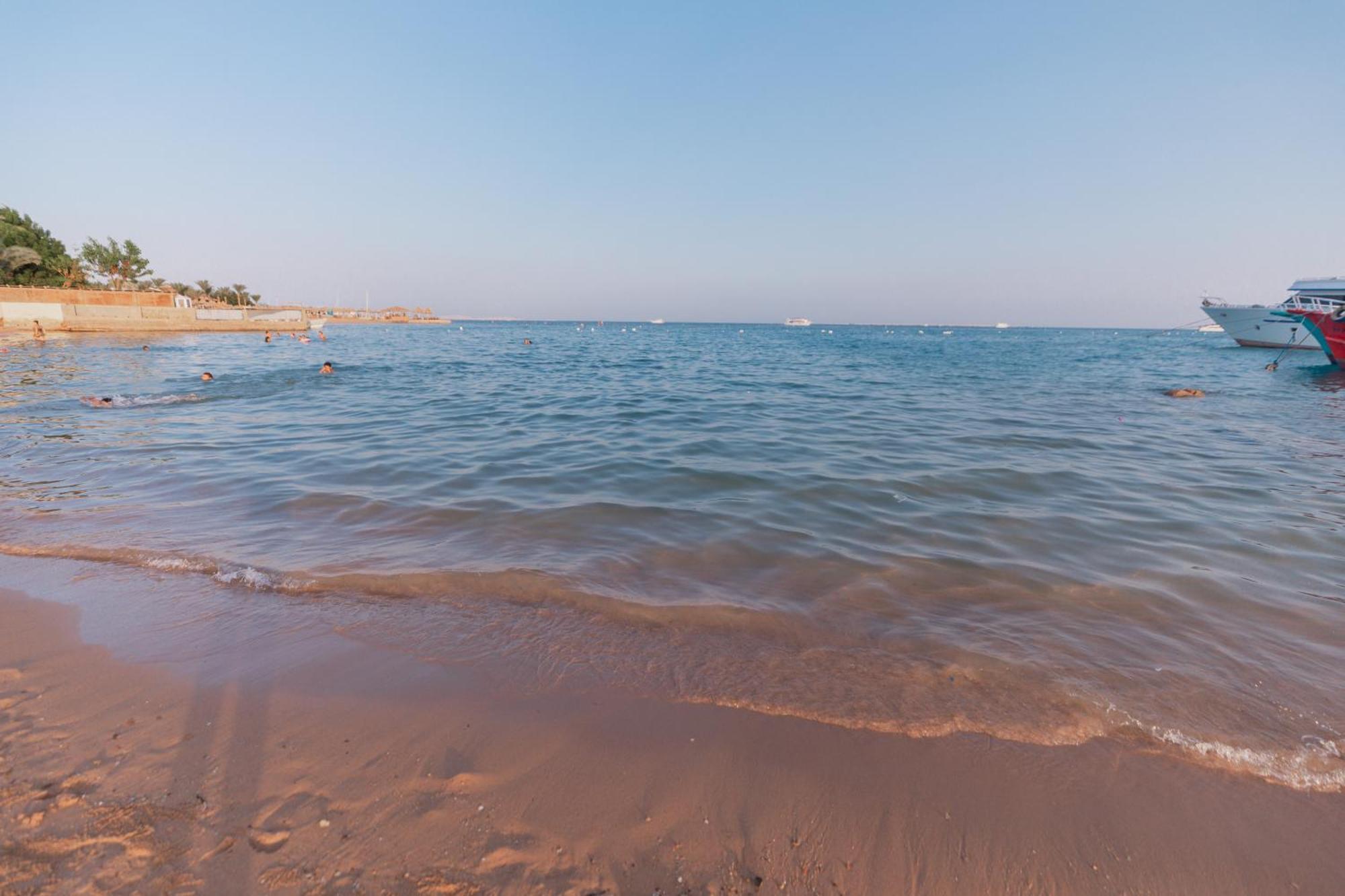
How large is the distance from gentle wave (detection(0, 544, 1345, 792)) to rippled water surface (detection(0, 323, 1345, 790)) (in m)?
0.02

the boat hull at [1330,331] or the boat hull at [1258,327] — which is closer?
the boat hull at [1330,331]

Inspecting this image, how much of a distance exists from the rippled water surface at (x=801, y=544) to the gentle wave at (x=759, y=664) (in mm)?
23

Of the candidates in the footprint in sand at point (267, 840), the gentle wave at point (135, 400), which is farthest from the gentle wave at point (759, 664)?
the gentle wave at point (135, 400)

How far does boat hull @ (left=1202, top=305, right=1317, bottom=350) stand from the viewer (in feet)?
137

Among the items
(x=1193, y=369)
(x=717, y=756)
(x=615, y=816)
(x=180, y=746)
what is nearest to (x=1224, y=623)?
(x=717, y=756)

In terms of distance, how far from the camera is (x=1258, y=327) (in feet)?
149

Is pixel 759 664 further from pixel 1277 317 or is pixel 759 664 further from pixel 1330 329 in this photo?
pixel 1277 317

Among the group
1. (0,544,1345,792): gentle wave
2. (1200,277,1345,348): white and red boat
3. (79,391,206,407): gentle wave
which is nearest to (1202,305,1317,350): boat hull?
(1200,277,1345,348): white and red boat

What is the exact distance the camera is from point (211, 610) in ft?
14.4

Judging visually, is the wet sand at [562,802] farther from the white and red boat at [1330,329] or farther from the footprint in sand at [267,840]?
the white and red boat at [1330,329]

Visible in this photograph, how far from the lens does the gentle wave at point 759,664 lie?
322 cm

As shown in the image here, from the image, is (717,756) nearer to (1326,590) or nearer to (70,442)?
(1326,590)

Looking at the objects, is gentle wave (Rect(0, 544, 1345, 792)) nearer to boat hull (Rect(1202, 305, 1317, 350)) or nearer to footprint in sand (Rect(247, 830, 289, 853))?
footprint in sand (Rect(247, 830, 289, 853))

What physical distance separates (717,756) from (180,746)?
9.31ft
